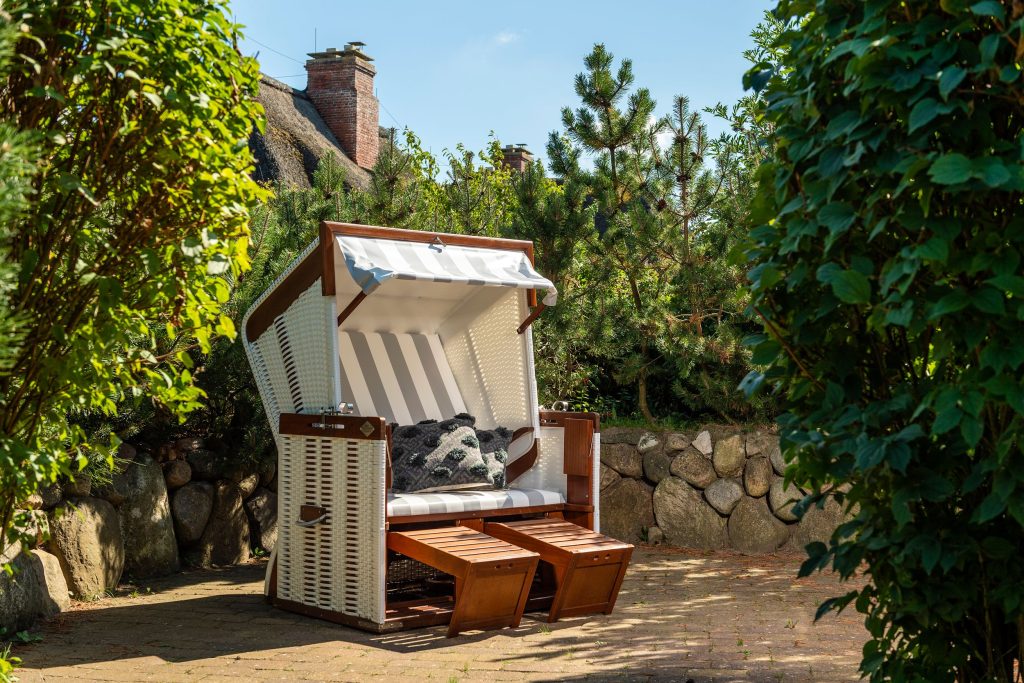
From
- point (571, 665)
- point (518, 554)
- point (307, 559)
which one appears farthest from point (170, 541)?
point (571, 665)

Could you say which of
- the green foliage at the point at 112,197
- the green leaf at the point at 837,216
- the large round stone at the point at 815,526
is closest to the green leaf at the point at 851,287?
the green leaf at the point at 837,216

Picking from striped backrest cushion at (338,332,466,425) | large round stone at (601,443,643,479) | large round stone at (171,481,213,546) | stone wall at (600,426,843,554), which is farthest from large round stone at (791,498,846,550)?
large round stone at (171,481,213,546)

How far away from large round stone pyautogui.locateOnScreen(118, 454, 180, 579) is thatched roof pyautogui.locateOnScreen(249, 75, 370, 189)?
879 cm

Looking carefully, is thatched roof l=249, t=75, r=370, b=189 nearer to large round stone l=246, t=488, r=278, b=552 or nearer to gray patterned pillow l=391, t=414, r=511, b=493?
large round stone l=246, t=488, r=278, b=552

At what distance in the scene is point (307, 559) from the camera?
239 inches

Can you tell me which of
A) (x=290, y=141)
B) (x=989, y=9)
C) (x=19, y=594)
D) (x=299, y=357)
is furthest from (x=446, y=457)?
(x=290, y=141)

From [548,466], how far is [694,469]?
2.42 metres

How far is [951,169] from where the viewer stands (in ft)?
7.52

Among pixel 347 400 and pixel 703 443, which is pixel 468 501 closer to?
pixel 347 400

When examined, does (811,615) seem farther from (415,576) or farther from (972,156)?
(972,156)

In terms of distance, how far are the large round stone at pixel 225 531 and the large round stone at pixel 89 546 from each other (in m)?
0.83

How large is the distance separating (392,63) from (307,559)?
15.9m

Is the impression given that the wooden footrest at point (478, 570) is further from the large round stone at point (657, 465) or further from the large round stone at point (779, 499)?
the large round stone at point (779, 499)

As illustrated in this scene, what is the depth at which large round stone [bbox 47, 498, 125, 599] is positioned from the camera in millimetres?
6520
